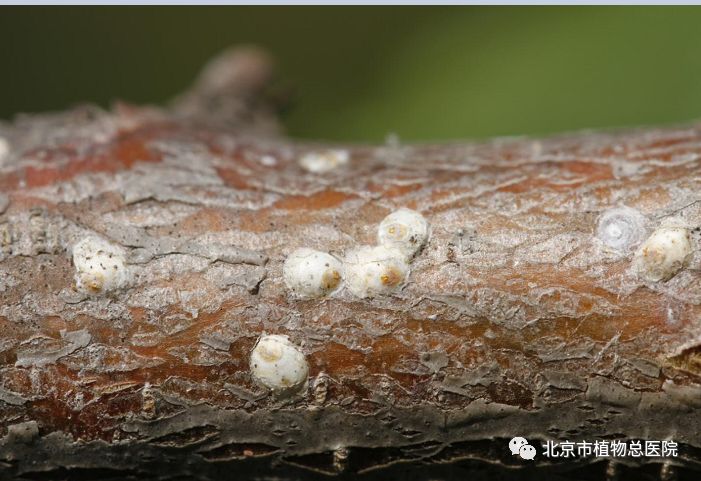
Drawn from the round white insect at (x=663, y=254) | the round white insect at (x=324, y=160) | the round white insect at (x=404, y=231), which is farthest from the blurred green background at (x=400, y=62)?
the round white insect at (x=663, y=254)

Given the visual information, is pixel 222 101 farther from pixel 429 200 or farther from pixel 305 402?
pixel 305 402

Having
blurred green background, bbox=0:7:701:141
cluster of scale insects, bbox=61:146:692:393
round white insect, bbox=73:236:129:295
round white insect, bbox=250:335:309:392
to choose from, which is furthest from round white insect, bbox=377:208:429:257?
blurred green background, bbox=0:7:701:141

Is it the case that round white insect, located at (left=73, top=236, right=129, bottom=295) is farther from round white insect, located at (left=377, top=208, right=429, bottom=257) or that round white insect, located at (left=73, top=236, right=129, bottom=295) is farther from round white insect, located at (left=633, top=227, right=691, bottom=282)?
round white insect, located at (left=633, top=227, right=691, bottom=282)

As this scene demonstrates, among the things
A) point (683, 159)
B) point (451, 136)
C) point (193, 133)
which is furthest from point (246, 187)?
point (451, 136)

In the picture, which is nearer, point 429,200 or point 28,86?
point 429,200

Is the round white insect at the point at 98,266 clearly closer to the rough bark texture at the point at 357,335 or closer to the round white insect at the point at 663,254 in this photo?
the rough bark texture at the point at 357,335

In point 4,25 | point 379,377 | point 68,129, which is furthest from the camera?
point 4,25
